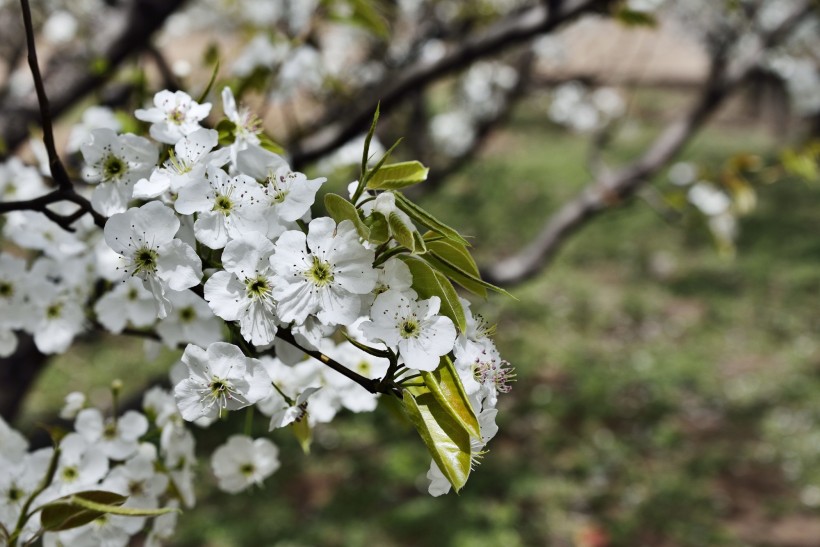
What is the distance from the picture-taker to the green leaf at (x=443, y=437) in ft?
2.13

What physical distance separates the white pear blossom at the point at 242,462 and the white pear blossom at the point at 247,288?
1.17ft

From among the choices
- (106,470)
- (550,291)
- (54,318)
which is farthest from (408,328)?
(550,291)

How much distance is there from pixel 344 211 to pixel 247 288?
11cm

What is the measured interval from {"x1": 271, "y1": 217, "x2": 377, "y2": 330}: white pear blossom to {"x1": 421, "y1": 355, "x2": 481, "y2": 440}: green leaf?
8cm

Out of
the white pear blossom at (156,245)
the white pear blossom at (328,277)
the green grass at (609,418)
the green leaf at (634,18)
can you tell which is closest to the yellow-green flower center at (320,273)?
the white pear blossom at (328,277)

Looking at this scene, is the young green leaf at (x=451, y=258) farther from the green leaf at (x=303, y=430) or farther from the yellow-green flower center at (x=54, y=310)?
the yellow-green flower center at (x=54, y=310)

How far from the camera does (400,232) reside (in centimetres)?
64

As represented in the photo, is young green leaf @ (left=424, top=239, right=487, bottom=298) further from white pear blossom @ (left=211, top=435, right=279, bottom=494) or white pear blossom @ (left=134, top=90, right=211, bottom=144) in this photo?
white pear blossom @ (left=211, top=435, right=279, bottom=494)

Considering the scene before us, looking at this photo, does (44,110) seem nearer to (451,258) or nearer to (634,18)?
(451,258)

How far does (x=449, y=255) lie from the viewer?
27.1 inches

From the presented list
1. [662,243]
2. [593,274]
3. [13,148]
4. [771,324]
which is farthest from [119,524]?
[662,243]

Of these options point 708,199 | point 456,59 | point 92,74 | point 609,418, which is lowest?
point 609,418

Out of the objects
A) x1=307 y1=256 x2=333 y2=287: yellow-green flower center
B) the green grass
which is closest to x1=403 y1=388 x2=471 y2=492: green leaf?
x1=307 y1=256 x2=333 y2=287: yellow-green flower center

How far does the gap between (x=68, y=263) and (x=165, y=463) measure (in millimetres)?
289
